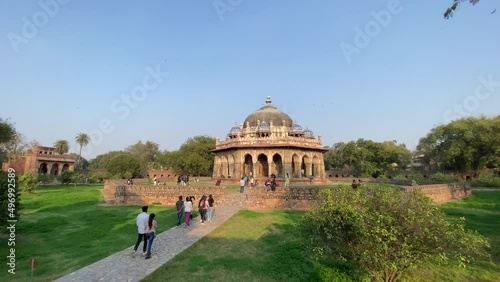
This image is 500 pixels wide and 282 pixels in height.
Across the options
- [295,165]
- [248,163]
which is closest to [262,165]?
[248,163]

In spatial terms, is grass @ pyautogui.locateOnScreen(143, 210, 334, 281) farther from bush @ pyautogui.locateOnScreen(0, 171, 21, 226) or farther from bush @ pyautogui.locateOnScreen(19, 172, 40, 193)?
bush @ pyautogui.locateOnScreen(19, 172, 40, 193)

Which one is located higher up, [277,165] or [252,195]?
[277,165]

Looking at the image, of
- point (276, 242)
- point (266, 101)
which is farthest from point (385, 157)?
point (276, 242)

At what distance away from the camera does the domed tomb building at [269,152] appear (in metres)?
33.2

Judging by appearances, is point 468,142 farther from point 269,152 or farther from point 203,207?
point 203,207

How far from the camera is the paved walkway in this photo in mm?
6758

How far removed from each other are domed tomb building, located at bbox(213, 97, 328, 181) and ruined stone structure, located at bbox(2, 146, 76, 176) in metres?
35.1

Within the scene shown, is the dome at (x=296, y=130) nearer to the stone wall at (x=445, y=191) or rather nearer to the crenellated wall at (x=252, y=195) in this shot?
the stone wall at (x=445, y=191)

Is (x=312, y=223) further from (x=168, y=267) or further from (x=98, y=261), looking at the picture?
(x=98, y=261)

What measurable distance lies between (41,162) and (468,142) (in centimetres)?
6962

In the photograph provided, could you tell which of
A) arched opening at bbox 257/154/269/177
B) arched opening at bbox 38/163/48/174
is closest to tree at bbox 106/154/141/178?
arched opening at bbox 257/154/269/177

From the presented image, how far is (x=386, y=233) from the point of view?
5.89m

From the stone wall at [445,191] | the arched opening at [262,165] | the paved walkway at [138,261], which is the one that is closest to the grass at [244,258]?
the paved walkway at [138,261]

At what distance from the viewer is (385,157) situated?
49.2 m
